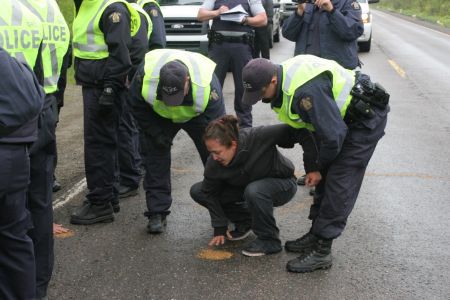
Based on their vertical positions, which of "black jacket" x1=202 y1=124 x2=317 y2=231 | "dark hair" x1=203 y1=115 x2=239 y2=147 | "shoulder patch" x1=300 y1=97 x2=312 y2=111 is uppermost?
"shoulder patch" x1=300 y1=97 x2=312 y2=111

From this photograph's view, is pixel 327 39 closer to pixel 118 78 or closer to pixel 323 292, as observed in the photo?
pixel 118 78

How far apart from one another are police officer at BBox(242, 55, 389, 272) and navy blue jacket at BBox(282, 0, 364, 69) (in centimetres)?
123

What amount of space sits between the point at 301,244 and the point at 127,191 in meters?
1.79

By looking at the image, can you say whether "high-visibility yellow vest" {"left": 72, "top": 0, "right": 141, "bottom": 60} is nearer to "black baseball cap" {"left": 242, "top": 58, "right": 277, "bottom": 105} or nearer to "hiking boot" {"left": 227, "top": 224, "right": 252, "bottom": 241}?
"black baseball cap" {"left": 242, "top": 58, "right": 277, "bottom": 105}

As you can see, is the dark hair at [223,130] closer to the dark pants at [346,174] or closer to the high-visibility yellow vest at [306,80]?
the high-visibility yellow vest at [306,80]

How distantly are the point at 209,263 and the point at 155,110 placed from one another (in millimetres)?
1088

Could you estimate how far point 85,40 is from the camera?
4238 millimetres

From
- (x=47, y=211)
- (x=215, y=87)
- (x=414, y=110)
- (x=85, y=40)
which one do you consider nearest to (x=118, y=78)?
(x=85, y=40)

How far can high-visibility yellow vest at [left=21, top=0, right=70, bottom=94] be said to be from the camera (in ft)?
10.4

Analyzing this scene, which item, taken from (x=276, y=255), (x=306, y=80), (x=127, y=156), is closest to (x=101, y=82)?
(x=127, y=156)

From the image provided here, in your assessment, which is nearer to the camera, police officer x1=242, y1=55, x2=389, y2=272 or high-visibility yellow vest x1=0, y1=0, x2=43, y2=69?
high-visibility yellow vest x1=0, y1=0, x2=43, y2=69

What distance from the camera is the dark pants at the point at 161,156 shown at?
4.12m

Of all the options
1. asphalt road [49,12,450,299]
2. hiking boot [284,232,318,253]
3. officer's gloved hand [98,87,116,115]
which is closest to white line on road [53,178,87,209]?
asphalt road [49,12,450,299]

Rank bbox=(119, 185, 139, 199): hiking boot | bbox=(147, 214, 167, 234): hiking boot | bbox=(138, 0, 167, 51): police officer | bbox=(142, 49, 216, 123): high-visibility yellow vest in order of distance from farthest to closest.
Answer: bbox=(138, 0, 167, 51): police officer, bbox=(119, 185, 139, 199): hiking boot, bbox=(147, 214, 167, 234): hiking boot, bbox=(142, 49, 216, 123): high-visibility yellow vest
